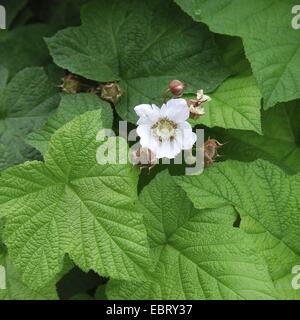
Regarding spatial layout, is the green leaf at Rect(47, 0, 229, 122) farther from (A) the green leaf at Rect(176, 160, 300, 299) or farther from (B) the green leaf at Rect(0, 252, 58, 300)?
(B) the green leaf at Rect(0, 252, 58, 300)

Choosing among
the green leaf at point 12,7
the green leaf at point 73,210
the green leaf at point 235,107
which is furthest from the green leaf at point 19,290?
the green leaf at point 12,7

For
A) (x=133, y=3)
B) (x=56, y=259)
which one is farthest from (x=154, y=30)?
(x=56, y=259)

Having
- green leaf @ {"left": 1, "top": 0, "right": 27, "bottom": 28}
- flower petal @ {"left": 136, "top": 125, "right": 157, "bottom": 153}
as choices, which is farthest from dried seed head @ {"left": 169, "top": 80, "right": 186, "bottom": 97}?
green leaf @ {"left": 1, "top": 0, "right": 27, "bottom": 28}

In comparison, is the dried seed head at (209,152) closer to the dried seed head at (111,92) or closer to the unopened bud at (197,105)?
the unopened bud at (197,105)

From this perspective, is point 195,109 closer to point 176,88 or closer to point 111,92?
point 176,88

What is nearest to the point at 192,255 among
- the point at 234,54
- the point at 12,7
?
the point at 234,54

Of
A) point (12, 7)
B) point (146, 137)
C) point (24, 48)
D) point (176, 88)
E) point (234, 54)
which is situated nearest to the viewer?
point (146, 137)
